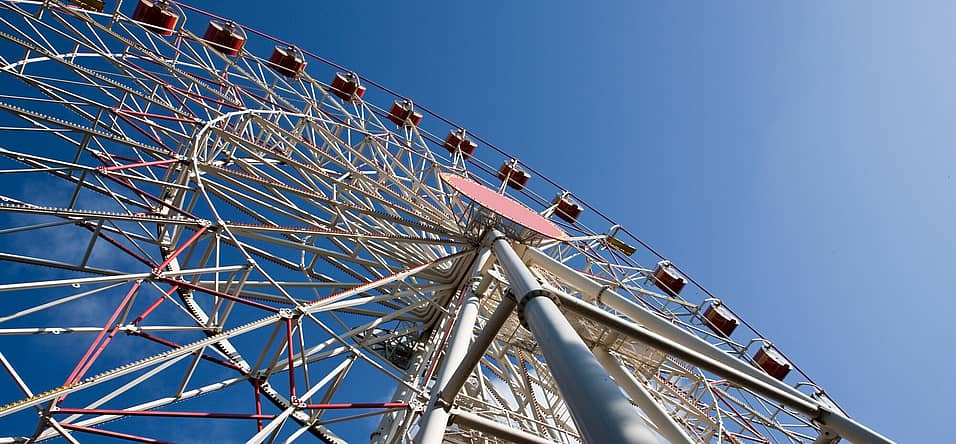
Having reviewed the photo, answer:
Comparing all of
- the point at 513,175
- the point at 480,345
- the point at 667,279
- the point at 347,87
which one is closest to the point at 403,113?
the point at 347,87

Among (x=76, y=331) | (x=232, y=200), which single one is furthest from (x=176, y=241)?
(x=76, y=331)

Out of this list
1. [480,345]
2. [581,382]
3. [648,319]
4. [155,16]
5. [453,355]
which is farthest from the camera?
[155,16]

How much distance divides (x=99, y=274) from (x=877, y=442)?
10167 millimetres

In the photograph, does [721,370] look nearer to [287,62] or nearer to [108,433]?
[108,433]

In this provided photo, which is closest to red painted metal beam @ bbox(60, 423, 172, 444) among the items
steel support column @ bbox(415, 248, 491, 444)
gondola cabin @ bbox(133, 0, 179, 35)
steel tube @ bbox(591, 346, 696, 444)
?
steel support column @ bbox(415, 248, 491, 444)

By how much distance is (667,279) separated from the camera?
19438 mm

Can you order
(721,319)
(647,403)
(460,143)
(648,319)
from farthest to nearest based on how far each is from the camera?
(460,143) < (721,319) < (648,319) < (647,403)

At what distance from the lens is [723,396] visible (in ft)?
48.0

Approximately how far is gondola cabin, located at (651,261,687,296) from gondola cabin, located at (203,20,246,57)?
46.8 ft

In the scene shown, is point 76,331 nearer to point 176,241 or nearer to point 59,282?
point 59,282

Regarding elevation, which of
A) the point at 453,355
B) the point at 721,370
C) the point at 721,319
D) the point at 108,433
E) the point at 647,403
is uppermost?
the point at 721,370

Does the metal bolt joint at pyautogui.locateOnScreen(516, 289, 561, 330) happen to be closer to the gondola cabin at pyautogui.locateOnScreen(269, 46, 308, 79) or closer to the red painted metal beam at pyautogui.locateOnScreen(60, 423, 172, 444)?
the red painted metal beam at pyautogui.locateOnScreen(60, 423, 172, 444)

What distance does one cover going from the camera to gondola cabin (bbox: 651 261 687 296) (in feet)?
63.0

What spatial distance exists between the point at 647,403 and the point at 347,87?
1398 cm
